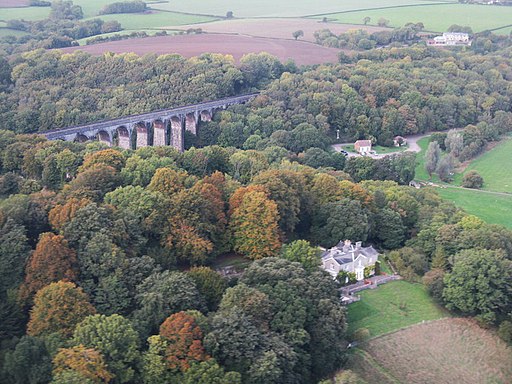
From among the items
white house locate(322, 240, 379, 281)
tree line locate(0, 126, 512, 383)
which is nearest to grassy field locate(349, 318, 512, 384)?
tree line locate(0, 126, 512, 383)

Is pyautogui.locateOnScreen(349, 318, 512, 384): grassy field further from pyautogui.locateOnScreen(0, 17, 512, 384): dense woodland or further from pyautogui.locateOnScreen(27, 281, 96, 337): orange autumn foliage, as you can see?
pyautogui.locateOnScreen(27, 281, 96, 337): orange autumn foliage

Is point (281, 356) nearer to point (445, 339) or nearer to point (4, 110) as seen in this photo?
point (445, 339)

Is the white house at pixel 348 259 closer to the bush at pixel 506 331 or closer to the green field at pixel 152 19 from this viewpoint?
the bush at pixel 506 331

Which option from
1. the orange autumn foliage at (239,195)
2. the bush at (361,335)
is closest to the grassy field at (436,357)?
the bush at (361,335)

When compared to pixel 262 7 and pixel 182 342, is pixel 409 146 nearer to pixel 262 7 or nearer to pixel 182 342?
pixel 182 342

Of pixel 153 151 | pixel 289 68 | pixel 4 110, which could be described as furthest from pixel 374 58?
pixel 153 151
